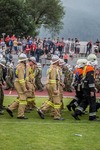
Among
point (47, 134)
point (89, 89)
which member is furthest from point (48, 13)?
point (47, 134)

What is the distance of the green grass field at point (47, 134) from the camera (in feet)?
30.2

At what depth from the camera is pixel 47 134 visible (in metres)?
10.3

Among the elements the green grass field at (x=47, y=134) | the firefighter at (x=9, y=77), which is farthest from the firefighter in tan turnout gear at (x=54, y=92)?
the firefighter at (x=9, y=77)

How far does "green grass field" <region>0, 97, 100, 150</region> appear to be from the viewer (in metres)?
9.20

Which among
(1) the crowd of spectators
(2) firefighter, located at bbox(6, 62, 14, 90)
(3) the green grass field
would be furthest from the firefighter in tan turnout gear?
(1) the crowd of spectators

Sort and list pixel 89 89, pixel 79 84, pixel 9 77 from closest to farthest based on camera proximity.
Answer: pixel 89 89
pixel 79 84
pixel 9 77

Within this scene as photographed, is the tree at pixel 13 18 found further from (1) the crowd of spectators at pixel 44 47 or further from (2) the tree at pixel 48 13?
(2) the tree at pixel 48 13

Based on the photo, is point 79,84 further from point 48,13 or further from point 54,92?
point 48,13

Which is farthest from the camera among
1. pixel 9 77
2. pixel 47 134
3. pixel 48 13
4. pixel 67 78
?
pixel 48 13

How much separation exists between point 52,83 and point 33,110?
91.3 inches

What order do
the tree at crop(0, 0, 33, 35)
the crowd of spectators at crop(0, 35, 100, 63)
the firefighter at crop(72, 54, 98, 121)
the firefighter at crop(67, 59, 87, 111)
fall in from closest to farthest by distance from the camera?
the firefighter at crop(72, 54, 98, 121) < the firefighter at crop(67, 59, 87, 111) < the crowd of spectators at crop(0, 35, 100, 63) < the tree at crop(0, 0, 33, 35)

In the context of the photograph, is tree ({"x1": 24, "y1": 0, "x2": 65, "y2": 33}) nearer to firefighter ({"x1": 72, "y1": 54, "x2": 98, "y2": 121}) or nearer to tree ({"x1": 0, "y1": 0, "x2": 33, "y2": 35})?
tree ({"x1": 0, "y1": 0, "x2": 33, "y2": 35})

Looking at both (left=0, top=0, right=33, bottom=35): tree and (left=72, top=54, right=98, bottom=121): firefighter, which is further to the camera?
(left=0, top=0, right=33, bottom=35): tree

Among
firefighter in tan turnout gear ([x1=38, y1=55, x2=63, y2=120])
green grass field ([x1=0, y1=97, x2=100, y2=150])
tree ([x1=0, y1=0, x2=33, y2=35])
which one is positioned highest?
tree ([x1=0, y1=0, x2=33, y2=35])
